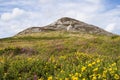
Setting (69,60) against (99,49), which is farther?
(99,49)

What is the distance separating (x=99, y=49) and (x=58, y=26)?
71816 millimetres

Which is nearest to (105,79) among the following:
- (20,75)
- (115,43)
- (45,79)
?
(45,79)

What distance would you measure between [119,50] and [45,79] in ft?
69.3

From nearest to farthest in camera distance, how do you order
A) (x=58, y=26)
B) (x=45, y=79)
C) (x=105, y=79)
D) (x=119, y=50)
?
(x=105, y=79) < (x=45, y=79) < (x=119, y=50) < (x=58, y=26)

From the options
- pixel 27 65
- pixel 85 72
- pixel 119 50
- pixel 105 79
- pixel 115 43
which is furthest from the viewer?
pixel 115 43

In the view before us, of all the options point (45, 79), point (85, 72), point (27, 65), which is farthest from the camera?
point (27, 65)

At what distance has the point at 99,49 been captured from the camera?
118 feet

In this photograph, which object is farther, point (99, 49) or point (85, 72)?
point (99, 49)

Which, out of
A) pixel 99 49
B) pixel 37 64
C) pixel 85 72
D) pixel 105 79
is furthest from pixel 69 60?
pixel 99 49

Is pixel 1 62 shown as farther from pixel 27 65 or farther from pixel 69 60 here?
pixel 69 60

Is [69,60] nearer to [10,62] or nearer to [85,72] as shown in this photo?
[10,62]

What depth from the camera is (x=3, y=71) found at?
641 inches

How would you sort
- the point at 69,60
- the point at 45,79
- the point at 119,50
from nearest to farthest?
the point at 45,79 < the point at 69,60 < the point at 119,50

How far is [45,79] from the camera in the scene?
15672 millimetres
